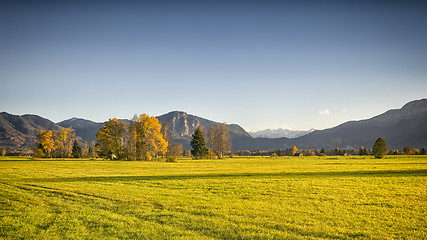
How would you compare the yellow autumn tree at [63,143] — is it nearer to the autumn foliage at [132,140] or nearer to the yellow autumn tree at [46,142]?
the yellow autumn tree at [46,142]

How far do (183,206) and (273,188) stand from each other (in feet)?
28.3

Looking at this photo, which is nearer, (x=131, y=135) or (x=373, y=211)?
(x=373, y=211)

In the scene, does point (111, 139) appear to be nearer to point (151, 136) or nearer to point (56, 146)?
point (151, 136)

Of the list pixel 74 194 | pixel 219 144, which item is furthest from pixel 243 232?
pixel 219 144

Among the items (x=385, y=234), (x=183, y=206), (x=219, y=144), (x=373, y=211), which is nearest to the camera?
(x=385, y=234)

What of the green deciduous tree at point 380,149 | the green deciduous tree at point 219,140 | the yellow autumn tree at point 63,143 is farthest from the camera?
the green deciduous tree at point 219,140

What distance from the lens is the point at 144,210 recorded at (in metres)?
12.4

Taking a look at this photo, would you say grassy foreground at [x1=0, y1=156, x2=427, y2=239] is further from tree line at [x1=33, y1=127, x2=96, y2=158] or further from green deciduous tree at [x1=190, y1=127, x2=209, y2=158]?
tree line at [x1=33, y1=127, x2=96, y2=158]

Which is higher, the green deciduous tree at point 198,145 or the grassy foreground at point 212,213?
the green deciduous tree at point 198,145

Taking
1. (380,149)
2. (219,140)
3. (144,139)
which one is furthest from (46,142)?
(380,149)

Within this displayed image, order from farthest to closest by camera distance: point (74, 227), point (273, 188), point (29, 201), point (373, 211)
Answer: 1. point (273, 188)
2. point (29, 201)
3. point (373, 211)
4. point (74, 227)

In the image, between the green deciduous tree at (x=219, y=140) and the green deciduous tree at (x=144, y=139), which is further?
the green deciduous tree at (x=219, y=140)

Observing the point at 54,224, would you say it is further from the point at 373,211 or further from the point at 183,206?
the point at 373,211

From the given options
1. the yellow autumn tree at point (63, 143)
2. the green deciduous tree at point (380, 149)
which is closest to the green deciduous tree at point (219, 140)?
the green deciduous tree at point (380, 149)
